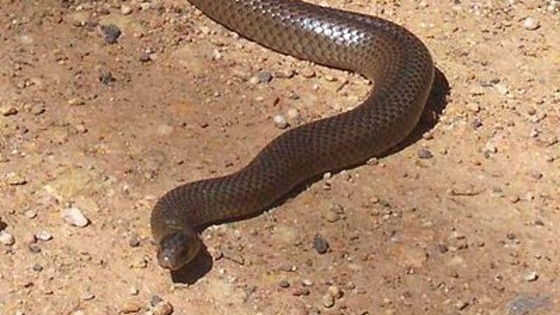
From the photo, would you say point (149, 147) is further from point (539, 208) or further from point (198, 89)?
point (539, 208)

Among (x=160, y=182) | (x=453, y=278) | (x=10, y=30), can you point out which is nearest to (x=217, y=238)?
(x=160, y=182)

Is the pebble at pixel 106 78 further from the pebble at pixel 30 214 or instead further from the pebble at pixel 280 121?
the pebble at pixel 30 214

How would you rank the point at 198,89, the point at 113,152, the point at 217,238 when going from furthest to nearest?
the point at 198,89 → the point at 113,152 → the point at 217,238

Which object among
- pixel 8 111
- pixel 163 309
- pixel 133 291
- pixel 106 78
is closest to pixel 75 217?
pixel 133 291

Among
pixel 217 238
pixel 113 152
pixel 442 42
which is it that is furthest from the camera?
pixel 442 42

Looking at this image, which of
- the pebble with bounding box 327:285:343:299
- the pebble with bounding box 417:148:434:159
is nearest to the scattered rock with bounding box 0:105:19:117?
the pebble with bounding box 327:285:343:299

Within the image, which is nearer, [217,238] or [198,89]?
[217,238]
